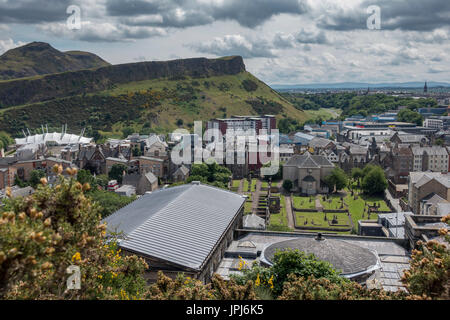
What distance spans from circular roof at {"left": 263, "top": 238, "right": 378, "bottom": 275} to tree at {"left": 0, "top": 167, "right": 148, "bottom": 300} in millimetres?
8661

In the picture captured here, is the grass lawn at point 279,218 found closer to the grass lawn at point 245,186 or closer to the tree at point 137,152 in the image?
the grass lawn at point 245,186

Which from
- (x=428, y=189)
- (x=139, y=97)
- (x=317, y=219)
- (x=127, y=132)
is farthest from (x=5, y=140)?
(x=428, y=189)

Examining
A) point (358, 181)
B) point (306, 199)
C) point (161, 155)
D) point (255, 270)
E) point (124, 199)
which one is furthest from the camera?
point (161, 155)

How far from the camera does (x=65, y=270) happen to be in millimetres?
7691

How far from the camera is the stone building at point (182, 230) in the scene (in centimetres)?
1591

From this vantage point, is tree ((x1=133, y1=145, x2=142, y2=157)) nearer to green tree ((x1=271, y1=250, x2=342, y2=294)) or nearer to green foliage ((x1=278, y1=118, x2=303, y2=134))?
green foliage ((x1=278, y1=118, x2=303, y2=134))

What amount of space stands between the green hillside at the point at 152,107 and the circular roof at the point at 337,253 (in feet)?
304

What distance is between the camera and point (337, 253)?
1669cm

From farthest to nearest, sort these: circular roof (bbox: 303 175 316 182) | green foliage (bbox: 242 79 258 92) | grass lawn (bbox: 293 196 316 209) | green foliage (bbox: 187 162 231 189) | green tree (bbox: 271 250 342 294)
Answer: green foliage (bbox: 242 79 258 92) < circular roof (bbox: 303 175 316 182) < green foliage (bbox: 187 162 231 189) < grass lawn (bbox: 293 196 316 209) < green tree (bbox: 271 250 342 294)

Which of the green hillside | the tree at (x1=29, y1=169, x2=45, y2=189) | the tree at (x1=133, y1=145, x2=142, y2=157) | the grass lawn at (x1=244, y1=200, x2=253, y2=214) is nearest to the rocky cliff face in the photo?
the green hillside

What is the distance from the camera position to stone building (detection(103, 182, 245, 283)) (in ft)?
52.2
